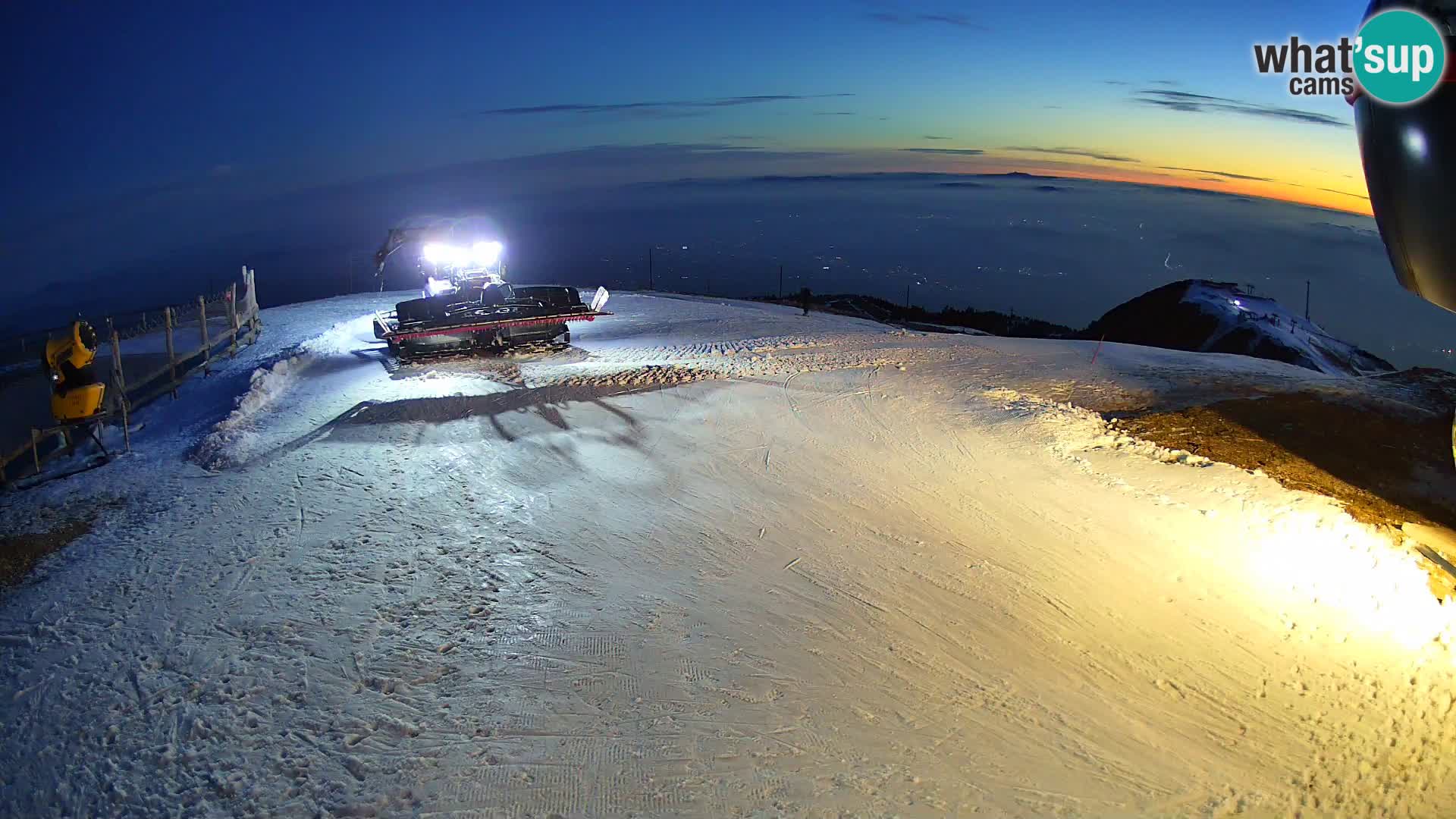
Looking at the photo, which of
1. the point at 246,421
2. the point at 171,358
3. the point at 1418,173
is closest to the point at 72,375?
the point at 246,421

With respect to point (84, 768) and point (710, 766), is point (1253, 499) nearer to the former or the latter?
point (710, 766)

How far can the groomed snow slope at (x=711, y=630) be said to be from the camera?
4949 mm

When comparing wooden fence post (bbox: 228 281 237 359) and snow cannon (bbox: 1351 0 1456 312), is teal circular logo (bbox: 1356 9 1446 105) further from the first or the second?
wooden fence post (bbox: 228 281 237 359)

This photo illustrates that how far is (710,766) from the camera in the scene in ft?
16.5

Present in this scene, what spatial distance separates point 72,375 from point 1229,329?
31871 millimetres

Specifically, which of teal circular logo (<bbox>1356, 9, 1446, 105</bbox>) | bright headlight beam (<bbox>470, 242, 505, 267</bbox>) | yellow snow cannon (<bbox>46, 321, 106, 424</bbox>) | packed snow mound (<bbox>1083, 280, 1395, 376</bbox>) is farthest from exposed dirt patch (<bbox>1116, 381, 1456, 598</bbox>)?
packed snow mound (<bbox>1083, 280, 1395, 376</bbox>)

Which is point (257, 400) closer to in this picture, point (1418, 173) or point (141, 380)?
point (141, 380)

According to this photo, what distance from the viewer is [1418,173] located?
23.2 feet

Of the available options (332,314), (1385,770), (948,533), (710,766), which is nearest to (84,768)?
(710,766)

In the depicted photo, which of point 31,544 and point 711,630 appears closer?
point 711,630

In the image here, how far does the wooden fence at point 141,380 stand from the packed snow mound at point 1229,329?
2734cm

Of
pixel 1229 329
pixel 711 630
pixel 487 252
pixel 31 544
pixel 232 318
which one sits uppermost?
pixel 487 252

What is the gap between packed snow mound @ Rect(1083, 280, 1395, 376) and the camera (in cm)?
2719

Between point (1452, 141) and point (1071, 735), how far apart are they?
576 centimetres
